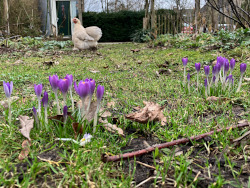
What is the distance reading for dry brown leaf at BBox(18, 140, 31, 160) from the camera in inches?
44.5

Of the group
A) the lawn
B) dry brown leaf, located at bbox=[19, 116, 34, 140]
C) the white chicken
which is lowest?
the lawn

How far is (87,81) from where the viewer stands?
1.33 m

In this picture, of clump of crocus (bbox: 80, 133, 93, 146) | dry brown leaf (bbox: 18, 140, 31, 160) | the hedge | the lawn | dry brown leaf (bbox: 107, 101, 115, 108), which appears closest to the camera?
the lawn

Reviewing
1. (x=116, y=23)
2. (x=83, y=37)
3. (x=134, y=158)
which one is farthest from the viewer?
(x=116, y=23)

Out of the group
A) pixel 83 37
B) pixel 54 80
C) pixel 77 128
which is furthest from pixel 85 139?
pixel 83 37

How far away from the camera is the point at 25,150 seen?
1.19 metres

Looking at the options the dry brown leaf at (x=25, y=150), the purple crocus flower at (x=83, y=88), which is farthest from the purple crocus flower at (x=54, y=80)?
the dry brown leaf at (x=25, y=150)

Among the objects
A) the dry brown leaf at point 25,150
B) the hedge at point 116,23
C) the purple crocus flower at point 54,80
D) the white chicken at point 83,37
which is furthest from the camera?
the hedge at point 116,23

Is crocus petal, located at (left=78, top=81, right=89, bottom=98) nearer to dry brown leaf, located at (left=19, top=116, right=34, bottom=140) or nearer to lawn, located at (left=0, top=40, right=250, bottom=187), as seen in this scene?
lawn, located at (left=0, top=40, right=250, bottom=187)

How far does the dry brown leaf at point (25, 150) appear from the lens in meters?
1.13

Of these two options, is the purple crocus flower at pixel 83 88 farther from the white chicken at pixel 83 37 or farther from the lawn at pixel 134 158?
the white chicken at pixel 83 37

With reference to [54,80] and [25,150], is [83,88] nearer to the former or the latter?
[54,80]

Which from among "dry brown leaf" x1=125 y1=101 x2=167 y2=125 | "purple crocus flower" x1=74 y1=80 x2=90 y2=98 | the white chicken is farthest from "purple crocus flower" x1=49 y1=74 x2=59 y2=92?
the white chicken

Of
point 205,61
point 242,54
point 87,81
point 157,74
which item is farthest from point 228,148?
point 242,54
